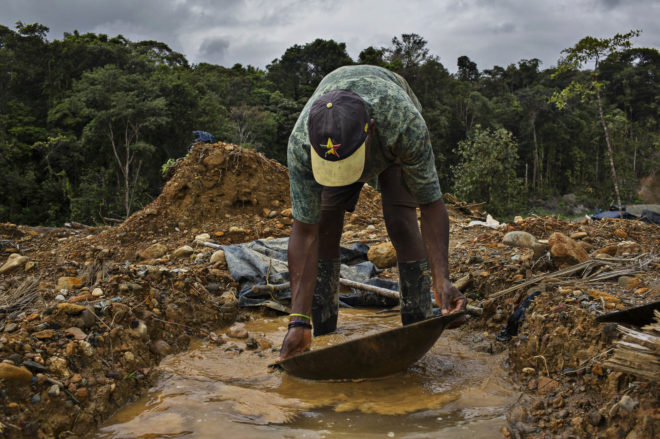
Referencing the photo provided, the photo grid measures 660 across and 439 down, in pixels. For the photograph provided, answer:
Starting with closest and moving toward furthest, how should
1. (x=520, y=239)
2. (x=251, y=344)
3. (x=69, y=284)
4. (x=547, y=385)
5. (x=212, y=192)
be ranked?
1. (x=547, y=385)
2. (x=251, y=344)
3. (x=69, y=284)
4. (x=520, y=239)
5. (x=212, y=192)

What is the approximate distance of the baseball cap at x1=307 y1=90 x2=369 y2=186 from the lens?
1.77m

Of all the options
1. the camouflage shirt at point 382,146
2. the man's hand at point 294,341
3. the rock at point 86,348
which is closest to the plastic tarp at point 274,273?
the man's hand at point 294,341

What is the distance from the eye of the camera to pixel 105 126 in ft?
61.1

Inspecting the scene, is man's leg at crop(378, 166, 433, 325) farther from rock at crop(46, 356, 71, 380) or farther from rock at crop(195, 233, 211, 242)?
rock at crop(195, 233, 211, 242)

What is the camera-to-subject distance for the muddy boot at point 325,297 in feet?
8.77

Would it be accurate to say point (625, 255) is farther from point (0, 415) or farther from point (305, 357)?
point (0, 415)

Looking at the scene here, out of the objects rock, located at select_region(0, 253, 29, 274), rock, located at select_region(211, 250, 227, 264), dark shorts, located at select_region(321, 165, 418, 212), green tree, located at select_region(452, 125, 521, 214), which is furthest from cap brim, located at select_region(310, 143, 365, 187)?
green tree, located at select_region(452, 125, 521, 214)

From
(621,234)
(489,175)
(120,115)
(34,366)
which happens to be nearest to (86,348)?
(34,366)

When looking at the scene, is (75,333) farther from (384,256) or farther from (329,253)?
(384,256)

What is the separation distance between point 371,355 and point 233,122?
23004mm

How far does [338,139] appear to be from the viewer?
5.79 feet

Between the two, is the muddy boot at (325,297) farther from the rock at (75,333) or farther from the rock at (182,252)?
the rock at (182,252)

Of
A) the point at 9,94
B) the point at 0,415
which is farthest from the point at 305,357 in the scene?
the point at 9,94

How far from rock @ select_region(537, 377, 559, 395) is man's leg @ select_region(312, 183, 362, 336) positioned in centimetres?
114
